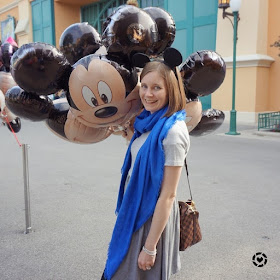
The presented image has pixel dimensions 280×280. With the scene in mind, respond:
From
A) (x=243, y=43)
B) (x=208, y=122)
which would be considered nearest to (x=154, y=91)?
(x=208, y=122)

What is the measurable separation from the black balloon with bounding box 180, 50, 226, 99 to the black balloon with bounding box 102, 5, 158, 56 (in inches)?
14.7

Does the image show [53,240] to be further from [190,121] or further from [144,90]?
[144,90]

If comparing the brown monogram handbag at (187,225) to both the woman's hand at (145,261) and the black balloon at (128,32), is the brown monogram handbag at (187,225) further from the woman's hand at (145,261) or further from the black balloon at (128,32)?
the black balloon at (128,32)

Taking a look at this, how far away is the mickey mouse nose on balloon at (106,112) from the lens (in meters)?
2.10

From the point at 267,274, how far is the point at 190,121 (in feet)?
4.66

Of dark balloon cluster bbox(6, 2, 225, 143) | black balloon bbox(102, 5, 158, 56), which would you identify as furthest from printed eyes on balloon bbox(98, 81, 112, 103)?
black balloon bbox(102, 5, 158, 56)

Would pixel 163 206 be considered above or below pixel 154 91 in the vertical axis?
below

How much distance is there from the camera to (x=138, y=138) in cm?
184

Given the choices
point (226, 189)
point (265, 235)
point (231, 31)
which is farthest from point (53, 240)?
point (231, 31)

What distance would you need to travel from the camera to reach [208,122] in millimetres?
2803

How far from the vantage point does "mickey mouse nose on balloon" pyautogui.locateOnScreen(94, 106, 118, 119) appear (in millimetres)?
2104

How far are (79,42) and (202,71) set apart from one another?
934 millimetres

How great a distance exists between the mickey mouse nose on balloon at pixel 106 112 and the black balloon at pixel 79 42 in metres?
0.65

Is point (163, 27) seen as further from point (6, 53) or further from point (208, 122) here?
point (6, 53)
